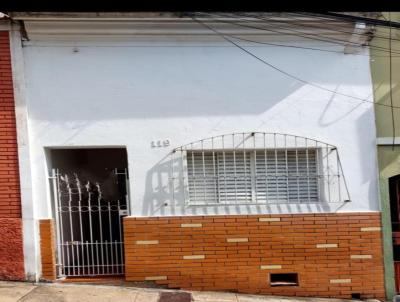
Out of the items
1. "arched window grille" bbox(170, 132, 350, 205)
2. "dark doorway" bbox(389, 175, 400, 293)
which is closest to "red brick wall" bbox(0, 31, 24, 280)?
"arched window grille" bbox(170, 132, 350, 205)

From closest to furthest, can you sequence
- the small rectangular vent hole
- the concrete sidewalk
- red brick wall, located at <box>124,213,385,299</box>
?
the concrete sidewalk, red brick wall, located at <box>124,213,385,299</box>, the small rectangular vent hole

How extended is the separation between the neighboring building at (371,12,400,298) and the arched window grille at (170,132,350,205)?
0.61 m

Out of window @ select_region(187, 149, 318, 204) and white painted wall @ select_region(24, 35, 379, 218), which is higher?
white painted wall @ select_region(24, 35, 379, 218)

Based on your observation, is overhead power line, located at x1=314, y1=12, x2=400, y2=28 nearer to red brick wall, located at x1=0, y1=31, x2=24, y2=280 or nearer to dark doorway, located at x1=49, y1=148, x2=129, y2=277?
dark doorway, located at x1=49, y1=148, x2=129, y2=277

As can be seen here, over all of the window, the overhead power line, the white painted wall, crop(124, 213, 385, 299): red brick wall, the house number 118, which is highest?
the overhead power line

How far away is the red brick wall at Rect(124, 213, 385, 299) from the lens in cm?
578

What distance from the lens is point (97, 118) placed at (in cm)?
576

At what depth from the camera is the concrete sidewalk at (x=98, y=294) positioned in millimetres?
5250

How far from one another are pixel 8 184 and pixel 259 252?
11.2ft

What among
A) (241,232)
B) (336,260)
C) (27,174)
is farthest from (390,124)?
(27,174)

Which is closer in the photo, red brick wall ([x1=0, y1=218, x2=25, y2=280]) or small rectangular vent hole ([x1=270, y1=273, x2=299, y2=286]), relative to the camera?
red brick wall ([x1=0, y1=218, x2=25, y2=280])

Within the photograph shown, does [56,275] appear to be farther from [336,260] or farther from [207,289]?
[336,260]

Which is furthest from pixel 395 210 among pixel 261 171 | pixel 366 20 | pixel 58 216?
pixel 58 216
